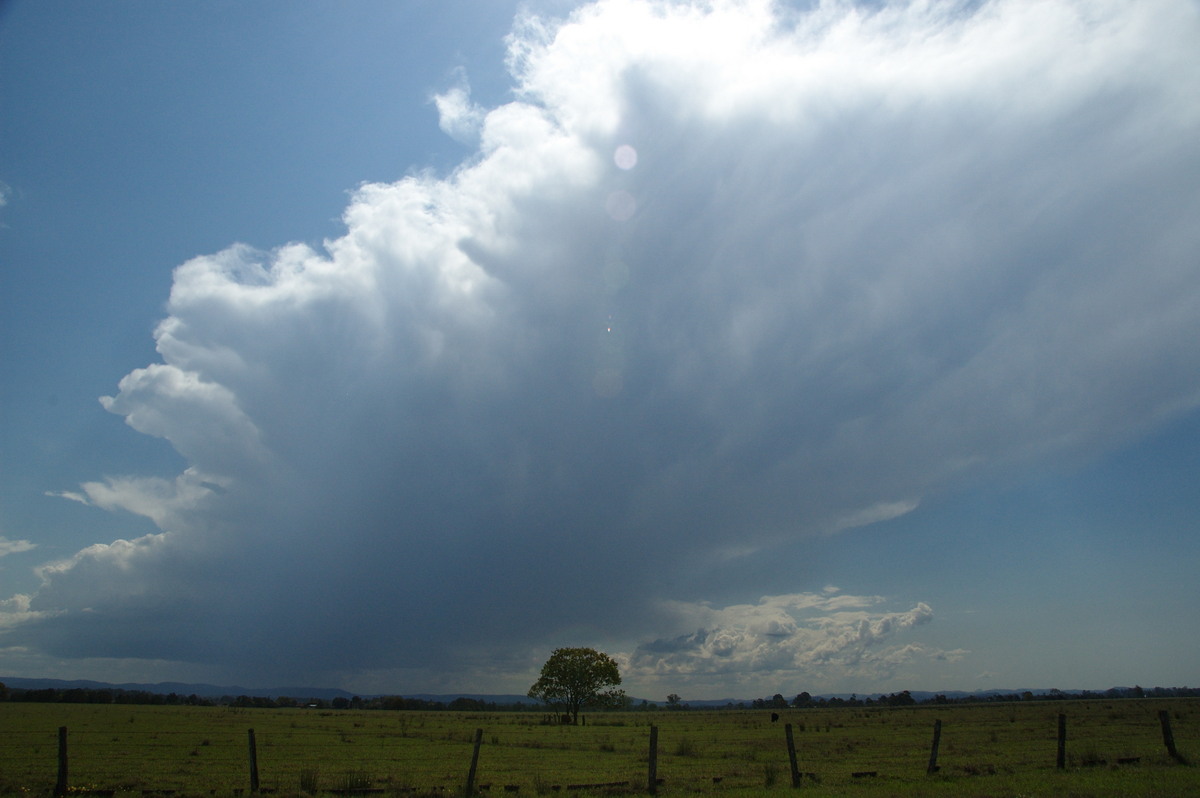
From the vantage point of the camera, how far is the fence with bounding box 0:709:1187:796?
66.2 feet

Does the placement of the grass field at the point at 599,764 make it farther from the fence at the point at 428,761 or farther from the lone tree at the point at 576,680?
the lone tree at the point at 576,680

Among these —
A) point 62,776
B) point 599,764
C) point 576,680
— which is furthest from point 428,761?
point 576,680

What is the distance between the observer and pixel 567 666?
100312 mm

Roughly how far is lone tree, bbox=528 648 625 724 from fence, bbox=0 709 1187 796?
52084mm

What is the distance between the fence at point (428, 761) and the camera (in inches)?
795

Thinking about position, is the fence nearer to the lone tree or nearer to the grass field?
the grass field

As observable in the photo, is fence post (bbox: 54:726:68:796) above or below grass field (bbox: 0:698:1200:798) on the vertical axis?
above

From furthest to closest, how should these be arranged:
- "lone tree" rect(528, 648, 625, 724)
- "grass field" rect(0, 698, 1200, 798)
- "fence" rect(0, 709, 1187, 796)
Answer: "lone tree" rect(528, 648, 625, 724)
"fence" rect(0, 709, 1187, 796)
"grass field" rect(0, 698, 1200, 798)

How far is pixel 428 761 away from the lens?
105ft

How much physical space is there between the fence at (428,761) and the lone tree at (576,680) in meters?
52.1

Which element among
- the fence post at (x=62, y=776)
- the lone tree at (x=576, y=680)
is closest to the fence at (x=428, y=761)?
the fence post at (x=62, y=776)

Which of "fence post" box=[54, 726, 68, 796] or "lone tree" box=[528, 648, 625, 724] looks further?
"lone tree" box=[528, 648, 625, 724]

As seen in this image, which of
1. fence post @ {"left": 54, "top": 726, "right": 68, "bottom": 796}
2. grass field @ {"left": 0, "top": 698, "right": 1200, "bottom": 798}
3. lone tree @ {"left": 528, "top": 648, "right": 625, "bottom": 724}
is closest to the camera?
fence post @ {"left": 54, "top": 726, "right": 68, "bottom": 796}

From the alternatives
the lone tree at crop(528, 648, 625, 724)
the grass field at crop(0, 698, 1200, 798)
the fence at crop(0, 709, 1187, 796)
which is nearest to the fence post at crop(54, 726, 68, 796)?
the fence at crop(0, 709, 1187, 796)
